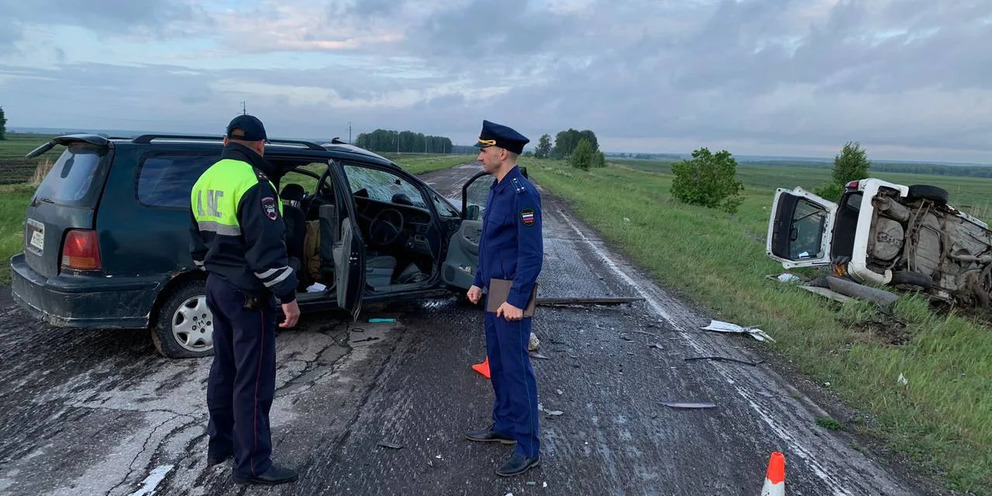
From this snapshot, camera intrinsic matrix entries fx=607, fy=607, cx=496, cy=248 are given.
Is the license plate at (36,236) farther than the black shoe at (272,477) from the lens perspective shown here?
Yes

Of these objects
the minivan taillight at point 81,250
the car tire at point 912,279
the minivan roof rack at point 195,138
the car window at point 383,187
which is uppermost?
the minivan roof rack at point 195,138

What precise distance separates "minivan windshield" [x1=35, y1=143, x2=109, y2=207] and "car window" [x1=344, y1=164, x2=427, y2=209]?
2.07 meters

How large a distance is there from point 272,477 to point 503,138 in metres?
2.10

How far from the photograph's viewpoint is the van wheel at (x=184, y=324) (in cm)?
455

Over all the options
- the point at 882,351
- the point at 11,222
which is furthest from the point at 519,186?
the point at 11,222

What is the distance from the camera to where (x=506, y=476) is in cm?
324

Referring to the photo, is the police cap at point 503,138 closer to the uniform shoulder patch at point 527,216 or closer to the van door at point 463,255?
the uniform shoulder patch at point 527,216

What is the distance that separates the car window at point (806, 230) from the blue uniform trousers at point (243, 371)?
8062 mm

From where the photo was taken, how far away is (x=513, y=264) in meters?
3.36

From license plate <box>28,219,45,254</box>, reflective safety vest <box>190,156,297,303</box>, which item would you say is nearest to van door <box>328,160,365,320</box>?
reflective safety vest <box>190,156,297,303</box>

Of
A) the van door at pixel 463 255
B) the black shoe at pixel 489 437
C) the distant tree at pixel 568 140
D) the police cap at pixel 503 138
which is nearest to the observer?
the police cap at pixel 503 138

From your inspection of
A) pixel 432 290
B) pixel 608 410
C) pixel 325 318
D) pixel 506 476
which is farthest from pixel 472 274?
pixel 506 476

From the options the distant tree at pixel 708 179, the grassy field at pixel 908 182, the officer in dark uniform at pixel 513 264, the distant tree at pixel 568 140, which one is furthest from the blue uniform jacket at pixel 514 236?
the distant tree at pixel 568 140

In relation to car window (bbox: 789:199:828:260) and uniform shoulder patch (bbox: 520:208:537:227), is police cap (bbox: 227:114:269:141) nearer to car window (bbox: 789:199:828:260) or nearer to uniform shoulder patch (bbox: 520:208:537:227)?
uniform shoulder patch (bbox: 520:208:537:227)
